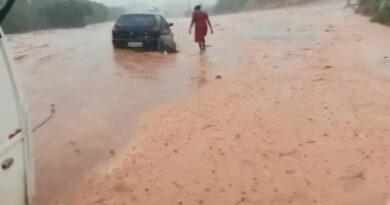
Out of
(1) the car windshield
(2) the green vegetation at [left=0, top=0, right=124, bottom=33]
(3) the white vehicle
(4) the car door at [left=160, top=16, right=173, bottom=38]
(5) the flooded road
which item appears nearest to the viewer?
(3) the white vehicle

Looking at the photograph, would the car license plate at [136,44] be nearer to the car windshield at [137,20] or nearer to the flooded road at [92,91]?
the flooded road at [92,91]

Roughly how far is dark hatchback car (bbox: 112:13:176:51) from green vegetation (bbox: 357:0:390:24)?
36.6 feet

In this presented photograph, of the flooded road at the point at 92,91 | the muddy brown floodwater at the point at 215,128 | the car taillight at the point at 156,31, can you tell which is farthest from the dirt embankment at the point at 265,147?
the car taillight at the point at 156,31

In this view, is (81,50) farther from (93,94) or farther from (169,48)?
(93,94)

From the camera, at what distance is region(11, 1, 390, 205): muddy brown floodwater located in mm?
7348

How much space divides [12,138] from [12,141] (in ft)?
0.07

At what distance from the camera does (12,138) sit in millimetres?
4203

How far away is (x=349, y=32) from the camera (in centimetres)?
2489

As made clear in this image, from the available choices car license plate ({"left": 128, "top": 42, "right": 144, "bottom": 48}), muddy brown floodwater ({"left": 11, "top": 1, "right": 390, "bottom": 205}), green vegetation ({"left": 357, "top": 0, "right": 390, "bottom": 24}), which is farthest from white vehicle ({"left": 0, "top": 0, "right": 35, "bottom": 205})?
green vegetation ({"left": 357, "top": 0, "right": 390, "bottom": 24})

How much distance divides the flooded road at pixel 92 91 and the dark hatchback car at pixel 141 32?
0.36m

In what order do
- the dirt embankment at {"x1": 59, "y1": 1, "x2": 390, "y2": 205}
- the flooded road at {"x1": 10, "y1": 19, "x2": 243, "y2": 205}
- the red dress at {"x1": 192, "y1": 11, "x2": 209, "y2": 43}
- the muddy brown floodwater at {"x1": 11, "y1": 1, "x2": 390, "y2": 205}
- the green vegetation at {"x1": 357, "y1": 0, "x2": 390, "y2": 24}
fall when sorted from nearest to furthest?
1. the dirt embankment at {"x1": 59, "y1": 1, "x2": 390, "y2": 205}
2. the muddy brown floodwater at {"x1": 11, "y1": 1, "x2": 390, "y2": 205}
3. the flooded road at {"x1": 10, "y1": 19, "x2": 243, "y2": 205}
4. the red dress at {"x1": 192, "y1": 11, "x2": 209, "y2": 43}
5. the green vegetation at {"x1": 357, "y1": 0, "x2": 390, "y2": 24}

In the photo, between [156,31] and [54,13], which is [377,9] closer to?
[156,31]

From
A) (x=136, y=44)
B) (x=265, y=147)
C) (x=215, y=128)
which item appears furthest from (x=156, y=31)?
(x=265, y=147)

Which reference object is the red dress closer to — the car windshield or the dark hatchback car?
the dark hatchback car
